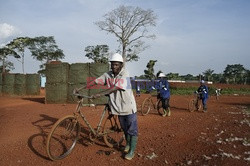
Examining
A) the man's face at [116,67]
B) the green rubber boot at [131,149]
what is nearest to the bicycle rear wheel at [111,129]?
the green rubber boot at [131,149]

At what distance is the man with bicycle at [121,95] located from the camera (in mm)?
4297

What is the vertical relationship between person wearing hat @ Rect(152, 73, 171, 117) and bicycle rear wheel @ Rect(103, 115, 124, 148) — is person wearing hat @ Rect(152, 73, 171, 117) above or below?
above

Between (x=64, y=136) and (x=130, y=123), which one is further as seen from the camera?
(x=64, y=136)

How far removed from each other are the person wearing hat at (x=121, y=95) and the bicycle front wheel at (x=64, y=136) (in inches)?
31.7

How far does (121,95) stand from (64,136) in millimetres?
1540

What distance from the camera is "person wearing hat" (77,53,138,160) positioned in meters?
4.30

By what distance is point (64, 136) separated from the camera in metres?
4.61

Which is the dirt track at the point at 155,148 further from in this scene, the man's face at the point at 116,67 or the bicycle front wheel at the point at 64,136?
the man's face at the point at 116,67

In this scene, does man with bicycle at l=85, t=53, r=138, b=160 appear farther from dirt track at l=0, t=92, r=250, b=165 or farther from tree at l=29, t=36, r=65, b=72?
tree at l=29, t=36, r=65, b=72

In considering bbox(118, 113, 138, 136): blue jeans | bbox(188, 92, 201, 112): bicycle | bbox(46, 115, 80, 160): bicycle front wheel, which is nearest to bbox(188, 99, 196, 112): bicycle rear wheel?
bbox(188, 92, 201, 112): bicycle

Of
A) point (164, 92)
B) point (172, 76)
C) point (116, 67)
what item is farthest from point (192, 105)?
point (172, 76)

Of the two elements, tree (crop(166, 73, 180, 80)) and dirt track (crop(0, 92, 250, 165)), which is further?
tree (crop(166, 73, 180, 80))

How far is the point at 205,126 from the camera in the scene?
7598 millimetres

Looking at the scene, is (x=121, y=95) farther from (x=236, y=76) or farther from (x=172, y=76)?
(x=236, y=76)
